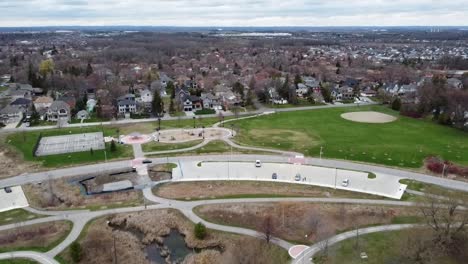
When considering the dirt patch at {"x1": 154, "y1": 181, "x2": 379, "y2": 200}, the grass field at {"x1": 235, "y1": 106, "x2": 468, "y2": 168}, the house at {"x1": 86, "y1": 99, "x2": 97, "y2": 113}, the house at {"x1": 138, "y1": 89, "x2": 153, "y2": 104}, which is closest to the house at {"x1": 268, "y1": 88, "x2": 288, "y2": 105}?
the grass field at {"x1": 235, "y1": 106, "x2": 468, "y2": 168}

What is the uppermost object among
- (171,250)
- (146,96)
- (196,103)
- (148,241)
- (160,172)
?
(146,96)

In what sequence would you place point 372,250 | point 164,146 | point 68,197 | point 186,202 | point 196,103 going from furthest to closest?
point 196,103, point 164,146, point 68,197, point 186,202, point 372,250

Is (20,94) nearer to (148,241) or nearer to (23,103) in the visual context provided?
(23,103)

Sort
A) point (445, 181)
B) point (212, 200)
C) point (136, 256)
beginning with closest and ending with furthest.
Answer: point (136, 256) < point (212, 200) < point (445, 181)

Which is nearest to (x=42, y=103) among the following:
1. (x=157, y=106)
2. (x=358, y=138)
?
(x=157, y=106)

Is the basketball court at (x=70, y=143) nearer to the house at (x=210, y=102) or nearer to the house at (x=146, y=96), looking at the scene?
the house at (x=146, y=96)

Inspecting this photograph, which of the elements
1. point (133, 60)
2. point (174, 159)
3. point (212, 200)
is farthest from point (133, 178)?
point (133, 60)

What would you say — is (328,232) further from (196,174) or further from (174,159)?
(174,159)
